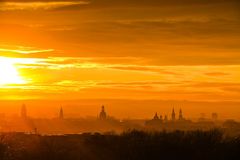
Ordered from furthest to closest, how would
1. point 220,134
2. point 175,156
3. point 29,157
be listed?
point 220,134
point 175,156
point 29,157

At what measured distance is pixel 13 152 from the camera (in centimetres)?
3975

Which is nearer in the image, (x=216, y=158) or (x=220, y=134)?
(x=216, y=158)

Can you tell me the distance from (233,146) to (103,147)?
26.4 ft

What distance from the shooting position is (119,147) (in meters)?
43.0

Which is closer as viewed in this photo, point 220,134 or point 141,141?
point 141,141

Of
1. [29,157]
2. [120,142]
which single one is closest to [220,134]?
[120,142]

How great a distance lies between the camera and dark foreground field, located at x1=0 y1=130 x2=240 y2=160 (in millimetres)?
40469

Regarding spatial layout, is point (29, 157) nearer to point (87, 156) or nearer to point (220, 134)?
point (87, 156)

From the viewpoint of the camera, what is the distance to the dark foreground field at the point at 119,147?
133 ft

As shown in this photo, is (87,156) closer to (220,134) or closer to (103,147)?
(103,147)

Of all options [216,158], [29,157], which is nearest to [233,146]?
[216,158]

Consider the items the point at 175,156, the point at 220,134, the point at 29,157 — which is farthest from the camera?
the point at 220,134

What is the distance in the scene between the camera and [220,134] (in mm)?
47719

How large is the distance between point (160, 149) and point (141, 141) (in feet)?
5.80
